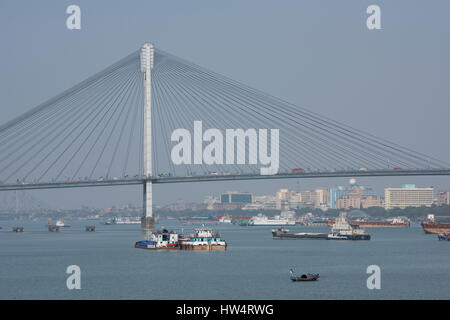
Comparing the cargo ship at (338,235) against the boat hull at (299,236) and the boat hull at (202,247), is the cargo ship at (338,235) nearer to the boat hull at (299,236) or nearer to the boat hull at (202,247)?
the boat hull at (299,236)

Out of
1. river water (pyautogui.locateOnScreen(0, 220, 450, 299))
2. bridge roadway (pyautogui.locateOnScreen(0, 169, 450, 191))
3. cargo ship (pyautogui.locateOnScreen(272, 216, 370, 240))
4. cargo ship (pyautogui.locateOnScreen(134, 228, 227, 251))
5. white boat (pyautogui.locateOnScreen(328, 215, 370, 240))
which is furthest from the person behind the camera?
bridge roadway (pyautogui.locateOnScreen(0, 169, 450, 191))

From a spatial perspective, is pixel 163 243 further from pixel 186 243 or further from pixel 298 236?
pixel 298 236

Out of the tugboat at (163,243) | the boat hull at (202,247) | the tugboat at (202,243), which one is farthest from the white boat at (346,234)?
the tugboat at (163,243)

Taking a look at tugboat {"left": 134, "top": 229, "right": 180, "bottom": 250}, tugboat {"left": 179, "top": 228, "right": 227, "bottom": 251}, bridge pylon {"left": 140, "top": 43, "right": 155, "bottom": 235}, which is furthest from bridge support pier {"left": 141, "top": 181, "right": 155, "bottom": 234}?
tugboat {"left": 179, "top": 228, "right": 227, "bottom": 251}

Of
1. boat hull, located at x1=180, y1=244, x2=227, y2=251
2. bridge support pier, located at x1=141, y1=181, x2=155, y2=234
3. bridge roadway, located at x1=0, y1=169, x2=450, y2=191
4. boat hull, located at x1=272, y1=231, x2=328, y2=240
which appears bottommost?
boat hull, located at x1=272, y1=231, x2=328, y2=240

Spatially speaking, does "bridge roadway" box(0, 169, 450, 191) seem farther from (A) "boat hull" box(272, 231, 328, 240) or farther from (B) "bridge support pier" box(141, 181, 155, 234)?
(A) "boat hull" box(272, 231, 328, 240)

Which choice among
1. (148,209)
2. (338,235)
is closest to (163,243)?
(338,235)

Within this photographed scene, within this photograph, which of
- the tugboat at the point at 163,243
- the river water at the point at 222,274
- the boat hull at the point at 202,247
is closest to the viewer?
the river water at the point at 222,274

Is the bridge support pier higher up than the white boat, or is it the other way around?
the bridge support pier

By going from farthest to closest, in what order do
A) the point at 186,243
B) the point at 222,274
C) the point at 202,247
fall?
the point at 186,243, the point at 202,247, the point at 222,274

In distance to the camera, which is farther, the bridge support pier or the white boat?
the bridge support pier

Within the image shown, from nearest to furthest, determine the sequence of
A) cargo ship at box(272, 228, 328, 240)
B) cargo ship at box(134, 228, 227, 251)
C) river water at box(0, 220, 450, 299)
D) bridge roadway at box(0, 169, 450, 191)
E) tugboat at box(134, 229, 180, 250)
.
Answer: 1. river water at box(0, 220, 450, 299)
2. cargo ship at box(134, 228, 227, 251)
3. tugboat at box(134, 229, 180, 250)
4. cargo ship at box(272, 228, 328, 240)
5. bridge roadway at box(0, 169, 450, 191)
